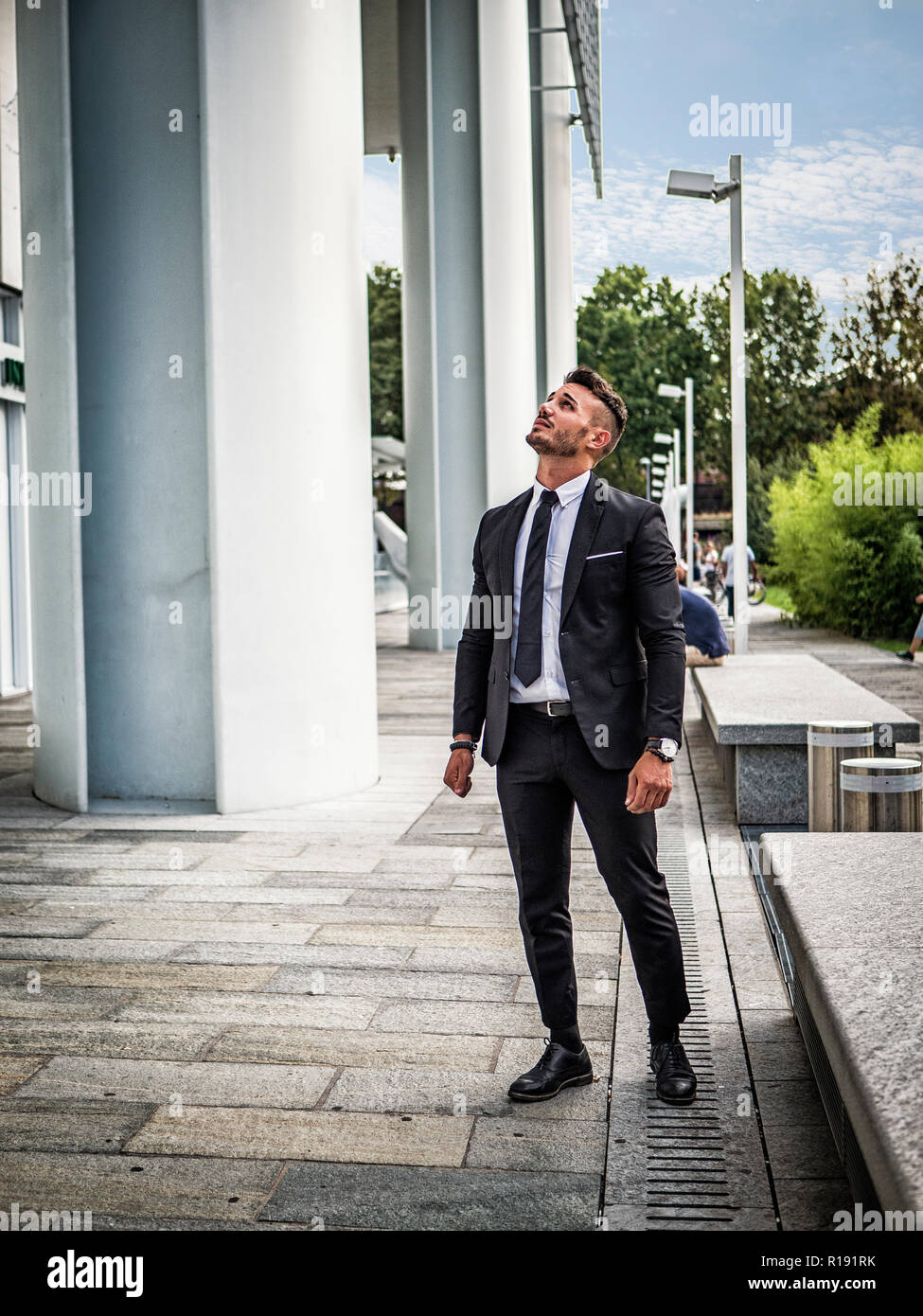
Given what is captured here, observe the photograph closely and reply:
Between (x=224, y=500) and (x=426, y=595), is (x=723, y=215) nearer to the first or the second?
(x=426, y=595)

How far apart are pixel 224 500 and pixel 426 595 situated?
13506 mm

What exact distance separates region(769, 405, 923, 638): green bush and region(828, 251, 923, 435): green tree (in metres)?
20.1

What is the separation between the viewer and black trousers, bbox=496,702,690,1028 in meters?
3.95

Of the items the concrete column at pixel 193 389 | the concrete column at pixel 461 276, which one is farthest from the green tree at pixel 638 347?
the concrete column at pixel 193 389

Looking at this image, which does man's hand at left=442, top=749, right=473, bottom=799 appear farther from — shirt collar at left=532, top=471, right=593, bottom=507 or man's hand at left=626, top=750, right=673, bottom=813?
shirt collar at left=532, top=471, right=593, bottom=507

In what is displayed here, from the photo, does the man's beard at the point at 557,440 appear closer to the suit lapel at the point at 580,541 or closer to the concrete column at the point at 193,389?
the suit lapel at the point at 580,541

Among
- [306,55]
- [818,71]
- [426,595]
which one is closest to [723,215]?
[426,595]

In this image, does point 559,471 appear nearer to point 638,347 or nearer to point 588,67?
point 588,67

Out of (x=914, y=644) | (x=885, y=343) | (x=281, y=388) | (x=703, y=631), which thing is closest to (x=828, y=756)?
(x=281, y=388)

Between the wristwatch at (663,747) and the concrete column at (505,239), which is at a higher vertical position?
the concrete column at (505,239)

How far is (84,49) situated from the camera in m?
8.68

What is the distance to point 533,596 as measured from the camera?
4023 millimetres

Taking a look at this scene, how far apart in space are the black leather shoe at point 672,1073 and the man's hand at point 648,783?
81 cm

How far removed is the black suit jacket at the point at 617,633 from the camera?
3900mm
